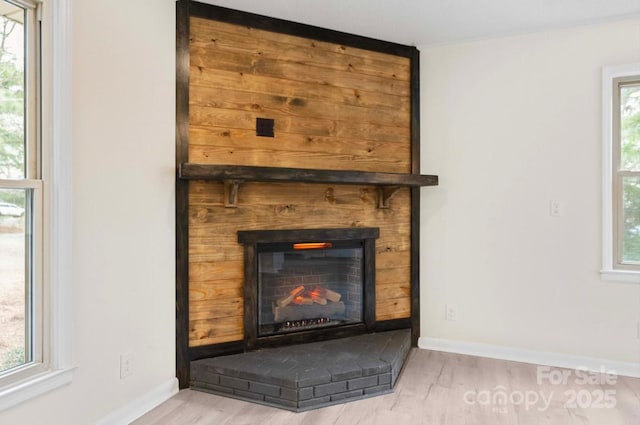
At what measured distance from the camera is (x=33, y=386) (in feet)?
5.85

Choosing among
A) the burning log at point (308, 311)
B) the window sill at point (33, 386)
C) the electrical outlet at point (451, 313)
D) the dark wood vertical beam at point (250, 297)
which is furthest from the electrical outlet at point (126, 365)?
the electrical outlet at point (451, 313)

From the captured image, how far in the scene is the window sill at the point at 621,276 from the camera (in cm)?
296

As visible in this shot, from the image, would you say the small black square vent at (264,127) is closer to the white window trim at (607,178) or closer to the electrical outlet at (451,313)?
the electrical outlet at (451,313)

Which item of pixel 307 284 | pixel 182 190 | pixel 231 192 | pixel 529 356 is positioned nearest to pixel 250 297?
pixel 307 284

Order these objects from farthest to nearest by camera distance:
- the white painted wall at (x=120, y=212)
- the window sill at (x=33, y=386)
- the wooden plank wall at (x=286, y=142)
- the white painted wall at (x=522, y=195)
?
1. the white painted wall at (x=522, y=195)
2. the wooden plank wall at (x=286, y=142)
3. the white painted wall at (x=120, y=212)
4. the window sill at (x=33, y=386)

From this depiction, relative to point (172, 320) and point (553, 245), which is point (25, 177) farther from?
point (553, 245)

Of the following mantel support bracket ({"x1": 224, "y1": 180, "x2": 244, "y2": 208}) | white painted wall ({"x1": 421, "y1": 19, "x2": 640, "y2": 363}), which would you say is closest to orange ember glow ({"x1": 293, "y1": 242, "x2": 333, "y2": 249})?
mantel support bracket ({"x1": 224, "y1": 180, "x2": 244, "y2": 208})

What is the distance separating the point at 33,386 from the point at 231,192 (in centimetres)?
148

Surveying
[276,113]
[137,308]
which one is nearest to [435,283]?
[276,113]

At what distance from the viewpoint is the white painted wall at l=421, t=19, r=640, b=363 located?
3.07 m

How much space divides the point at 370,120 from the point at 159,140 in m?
1.62

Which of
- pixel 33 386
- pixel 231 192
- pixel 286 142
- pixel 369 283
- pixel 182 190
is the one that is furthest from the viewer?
pixel 369 283

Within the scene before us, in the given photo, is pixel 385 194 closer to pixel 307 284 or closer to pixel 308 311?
pixel 307 284

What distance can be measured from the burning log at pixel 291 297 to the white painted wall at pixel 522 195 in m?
1.07
